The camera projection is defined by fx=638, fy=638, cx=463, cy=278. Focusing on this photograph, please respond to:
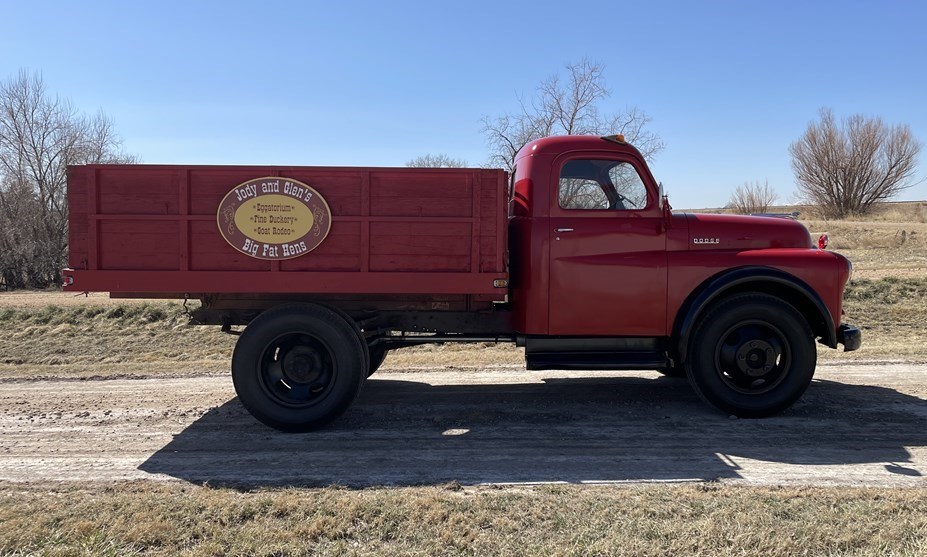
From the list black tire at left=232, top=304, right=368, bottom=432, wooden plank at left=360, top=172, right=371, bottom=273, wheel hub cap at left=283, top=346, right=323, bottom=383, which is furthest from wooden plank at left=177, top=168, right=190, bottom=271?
wooden plank at left=360, top=172, right=371, bottom=273

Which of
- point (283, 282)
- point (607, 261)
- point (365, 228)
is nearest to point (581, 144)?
point (607, 261)

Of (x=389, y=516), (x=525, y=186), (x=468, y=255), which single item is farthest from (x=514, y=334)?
(x=389, y=516)

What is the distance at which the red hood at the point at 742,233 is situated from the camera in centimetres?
584

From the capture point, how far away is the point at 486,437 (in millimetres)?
5316

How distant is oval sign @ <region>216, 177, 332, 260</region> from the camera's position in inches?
213

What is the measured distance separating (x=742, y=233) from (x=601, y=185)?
138cm

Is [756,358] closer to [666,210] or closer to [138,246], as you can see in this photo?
[666,210]

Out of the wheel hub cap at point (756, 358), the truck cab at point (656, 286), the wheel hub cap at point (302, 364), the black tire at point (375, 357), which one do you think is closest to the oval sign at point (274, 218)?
the wheel hub cap at point (302, 364)

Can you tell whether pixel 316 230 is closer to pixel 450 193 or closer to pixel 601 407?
pixel 450 193

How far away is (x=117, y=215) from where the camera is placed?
5410mm

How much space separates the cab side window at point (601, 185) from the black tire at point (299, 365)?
7.74 feet

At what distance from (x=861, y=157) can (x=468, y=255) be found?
4609 cm

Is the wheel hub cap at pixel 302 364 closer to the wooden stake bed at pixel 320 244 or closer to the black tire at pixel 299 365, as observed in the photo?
the black tire at pixel 299 365

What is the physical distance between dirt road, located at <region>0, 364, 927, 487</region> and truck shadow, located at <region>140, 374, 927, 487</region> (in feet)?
0.06
